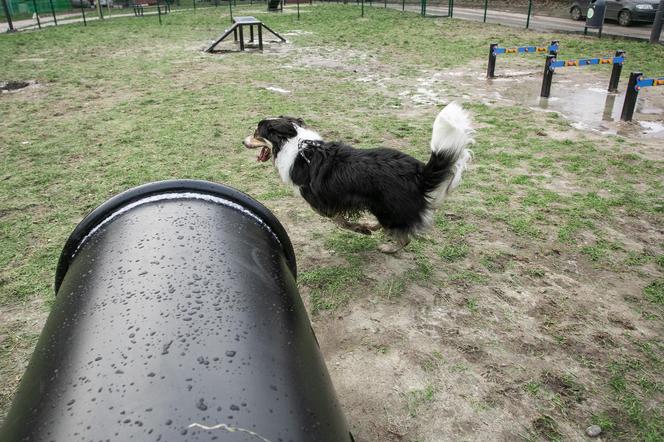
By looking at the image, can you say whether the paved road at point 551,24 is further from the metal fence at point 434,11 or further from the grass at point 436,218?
the grass at point 436,218

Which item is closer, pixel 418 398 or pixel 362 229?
pixel 418 398

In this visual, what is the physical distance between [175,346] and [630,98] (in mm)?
7754

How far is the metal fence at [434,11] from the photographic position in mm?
17672

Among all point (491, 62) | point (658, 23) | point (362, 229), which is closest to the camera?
point (362, 229)

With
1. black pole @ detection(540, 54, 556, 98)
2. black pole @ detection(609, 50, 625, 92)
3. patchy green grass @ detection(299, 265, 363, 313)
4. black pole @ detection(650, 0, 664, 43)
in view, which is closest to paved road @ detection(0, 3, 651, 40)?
black pole @ detection(650, 0, 664, 43)

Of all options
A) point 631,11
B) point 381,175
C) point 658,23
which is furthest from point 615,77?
point 631,11

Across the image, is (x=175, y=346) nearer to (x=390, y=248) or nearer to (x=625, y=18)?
(x=390, y=248)

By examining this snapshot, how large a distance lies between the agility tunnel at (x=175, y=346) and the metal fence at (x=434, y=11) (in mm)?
17602

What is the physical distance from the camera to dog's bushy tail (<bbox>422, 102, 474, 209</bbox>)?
3072 mm

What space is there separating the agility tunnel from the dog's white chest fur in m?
2.25

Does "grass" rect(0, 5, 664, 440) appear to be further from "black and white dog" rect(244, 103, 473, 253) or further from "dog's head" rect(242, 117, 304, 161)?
"dog's head" rect(242, 117, 304, 161)

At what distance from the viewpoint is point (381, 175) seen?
11.2ft

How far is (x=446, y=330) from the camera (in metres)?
3.00

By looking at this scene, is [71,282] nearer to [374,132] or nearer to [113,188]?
[113,188]
